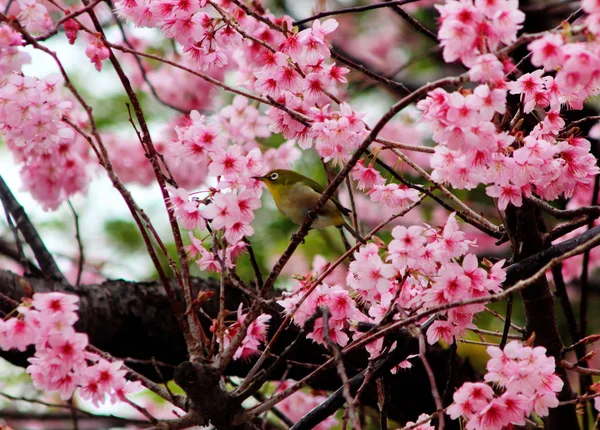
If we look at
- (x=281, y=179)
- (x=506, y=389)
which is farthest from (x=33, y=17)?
(x=506, y=389)


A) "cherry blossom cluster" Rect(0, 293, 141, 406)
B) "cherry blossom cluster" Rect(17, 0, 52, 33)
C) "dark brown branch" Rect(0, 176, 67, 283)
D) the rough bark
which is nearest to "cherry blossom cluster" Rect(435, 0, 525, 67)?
"cherry blossom cluster" Rect(0, 293, 141, 406)

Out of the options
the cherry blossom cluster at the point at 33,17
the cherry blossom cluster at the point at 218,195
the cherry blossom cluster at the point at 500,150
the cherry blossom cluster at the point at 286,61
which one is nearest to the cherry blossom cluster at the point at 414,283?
the cherry blossom cluster at the point at 500,150

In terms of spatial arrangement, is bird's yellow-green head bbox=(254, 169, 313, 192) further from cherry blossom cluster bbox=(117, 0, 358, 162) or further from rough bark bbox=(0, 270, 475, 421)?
cherry blossom cluster bbox=(117, 0, 358, 162)

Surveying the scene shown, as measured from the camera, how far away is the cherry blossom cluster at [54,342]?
186 cm

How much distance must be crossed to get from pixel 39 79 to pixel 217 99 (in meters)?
4.34

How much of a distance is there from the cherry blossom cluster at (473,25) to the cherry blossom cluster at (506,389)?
0.82 meters

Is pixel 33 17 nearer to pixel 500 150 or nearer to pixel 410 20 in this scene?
pixel 410 20

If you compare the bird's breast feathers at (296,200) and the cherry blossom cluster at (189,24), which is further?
the bird's breast feathers at (296,200)

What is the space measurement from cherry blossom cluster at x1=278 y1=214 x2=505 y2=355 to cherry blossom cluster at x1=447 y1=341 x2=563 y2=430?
24 centimetres

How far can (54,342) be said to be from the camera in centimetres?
185

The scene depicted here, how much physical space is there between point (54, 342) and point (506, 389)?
124 cm

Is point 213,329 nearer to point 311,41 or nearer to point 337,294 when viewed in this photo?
point 337,294

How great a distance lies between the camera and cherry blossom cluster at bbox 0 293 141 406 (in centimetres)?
186

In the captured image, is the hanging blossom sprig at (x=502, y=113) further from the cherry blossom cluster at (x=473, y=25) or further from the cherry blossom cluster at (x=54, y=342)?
the cherry blossom cluster at (x=54, y=342)
